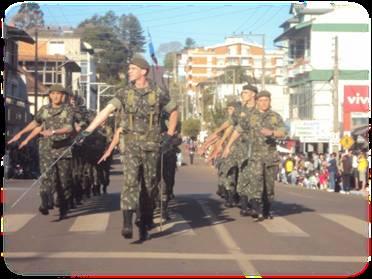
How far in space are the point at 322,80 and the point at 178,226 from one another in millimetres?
39137

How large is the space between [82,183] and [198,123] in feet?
72.6

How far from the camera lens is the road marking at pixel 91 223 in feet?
33.6

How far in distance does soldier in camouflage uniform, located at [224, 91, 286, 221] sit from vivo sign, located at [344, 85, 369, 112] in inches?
1298

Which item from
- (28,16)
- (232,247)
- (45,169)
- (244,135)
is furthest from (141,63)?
(244,135)

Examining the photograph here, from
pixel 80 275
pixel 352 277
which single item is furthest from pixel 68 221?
pixel 352 277

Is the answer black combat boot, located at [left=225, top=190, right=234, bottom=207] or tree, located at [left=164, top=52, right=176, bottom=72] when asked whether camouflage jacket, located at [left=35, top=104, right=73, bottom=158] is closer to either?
tree, located at [left=164, top=52, right=176, bottom=72]

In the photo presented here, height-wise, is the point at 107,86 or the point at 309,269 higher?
the point at 107,86

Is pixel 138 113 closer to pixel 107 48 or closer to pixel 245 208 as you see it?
pixel 107 48

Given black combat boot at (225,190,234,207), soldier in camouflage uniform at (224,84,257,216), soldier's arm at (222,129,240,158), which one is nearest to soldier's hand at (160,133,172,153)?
soldier in camouflage uniform at (224,84,257,216)

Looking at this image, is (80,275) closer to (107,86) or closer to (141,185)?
(141,185)

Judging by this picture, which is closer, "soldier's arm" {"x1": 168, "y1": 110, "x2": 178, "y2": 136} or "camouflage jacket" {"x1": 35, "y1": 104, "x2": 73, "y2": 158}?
"soldier's arm" {"x1": 168, "y1": 110, "x2": 178, "y2": 136}

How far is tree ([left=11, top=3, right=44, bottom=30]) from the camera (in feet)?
28.2

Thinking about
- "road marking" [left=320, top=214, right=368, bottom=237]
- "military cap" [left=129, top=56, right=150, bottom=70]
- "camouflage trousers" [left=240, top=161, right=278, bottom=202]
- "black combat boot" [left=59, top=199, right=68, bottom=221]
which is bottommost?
"road marking" [left=320, top=214, right=368, bottom=237]

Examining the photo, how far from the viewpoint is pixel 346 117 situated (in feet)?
153
